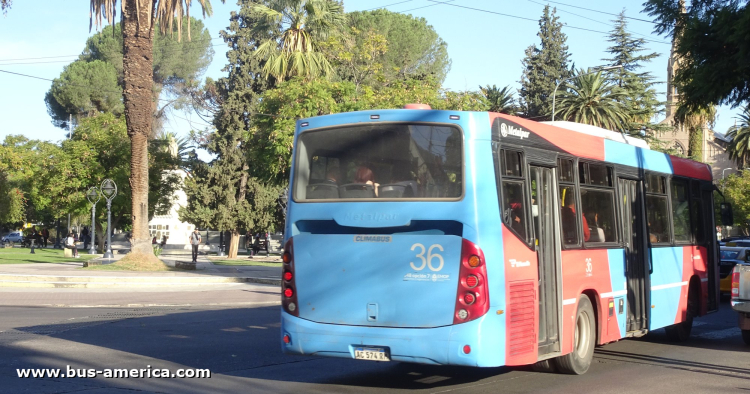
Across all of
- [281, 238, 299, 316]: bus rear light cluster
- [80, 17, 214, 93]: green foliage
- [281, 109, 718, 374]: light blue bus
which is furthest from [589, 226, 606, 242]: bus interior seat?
[80, 17, 214, 93]: green foliage

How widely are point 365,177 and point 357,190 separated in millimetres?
157

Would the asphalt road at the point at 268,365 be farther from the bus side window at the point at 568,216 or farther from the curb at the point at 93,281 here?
the curb at the point at 93,281

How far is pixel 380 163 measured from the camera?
7984 millimetres

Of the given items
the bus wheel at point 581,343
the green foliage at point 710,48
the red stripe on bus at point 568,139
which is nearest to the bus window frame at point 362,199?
the red stripe on bus at point 568,139

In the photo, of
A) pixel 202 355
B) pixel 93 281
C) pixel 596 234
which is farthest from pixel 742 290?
pixel 93 281

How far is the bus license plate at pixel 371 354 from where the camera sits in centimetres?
751

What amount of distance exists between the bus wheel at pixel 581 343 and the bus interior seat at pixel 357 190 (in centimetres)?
297

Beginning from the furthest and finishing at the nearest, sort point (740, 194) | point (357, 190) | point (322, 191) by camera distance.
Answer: point (740, 194), point (322, 191), point (357, 190)

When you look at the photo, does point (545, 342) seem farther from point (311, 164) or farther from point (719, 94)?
point (719, 94)

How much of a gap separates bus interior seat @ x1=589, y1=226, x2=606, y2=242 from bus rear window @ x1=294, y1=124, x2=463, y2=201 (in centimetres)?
298

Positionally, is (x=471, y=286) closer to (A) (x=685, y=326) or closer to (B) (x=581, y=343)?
(B) (x=581, y=343)

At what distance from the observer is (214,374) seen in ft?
29.1

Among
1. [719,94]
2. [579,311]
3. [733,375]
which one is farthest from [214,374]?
[719,94]

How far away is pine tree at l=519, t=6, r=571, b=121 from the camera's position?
63094 millimetres
